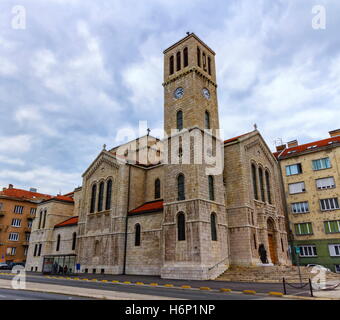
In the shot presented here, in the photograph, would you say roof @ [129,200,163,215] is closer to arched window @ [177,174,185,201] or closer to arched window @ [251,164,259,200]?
arched window @ [177,174,185,201]

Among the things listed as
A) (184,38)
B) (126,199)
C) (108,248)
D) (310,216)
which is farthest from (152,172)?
(310,216)

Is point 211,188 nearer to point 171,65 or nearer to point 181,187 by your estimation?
point 181,187

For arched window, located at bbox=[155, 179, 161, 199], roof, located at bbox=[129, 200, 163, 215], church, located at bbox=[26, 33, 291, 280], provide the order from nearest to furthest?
church, located at bbox=[26, 33, 291, 280]
roof, located at bbox=[129, 200, 163, 215]
arched window, located at bbox=[155, 179, 161, 199]

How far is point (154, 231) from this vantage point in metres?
28.4

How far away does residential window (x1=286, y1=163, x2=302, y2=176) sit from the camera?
3694 centimetres

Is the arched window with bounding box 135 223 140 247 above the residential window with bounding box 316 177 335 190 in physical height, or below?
below

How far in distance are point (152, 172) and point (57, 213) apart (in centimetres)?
1845

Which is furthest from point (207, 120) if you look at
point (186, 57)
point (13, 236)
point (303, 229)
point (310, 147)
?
point (13, 236)

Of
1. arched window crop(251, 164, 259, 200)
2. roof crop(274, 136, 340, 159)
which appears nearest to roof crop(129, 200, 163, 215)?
arched window crop(251, 164, 259, 200)

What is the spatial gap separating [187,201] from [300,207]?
59.6 ft

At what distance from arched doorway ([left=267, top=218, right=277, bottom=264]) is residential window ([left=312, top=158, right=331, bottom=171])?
10.4m

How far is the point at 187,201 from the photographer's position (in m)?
25.5

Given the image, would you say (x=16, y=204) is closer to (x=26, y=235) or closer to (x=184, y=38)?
(x=26, y=235)

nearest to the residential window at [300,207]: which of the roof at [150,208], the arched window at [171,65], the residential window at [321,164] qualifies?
the residential window at [321,164]
